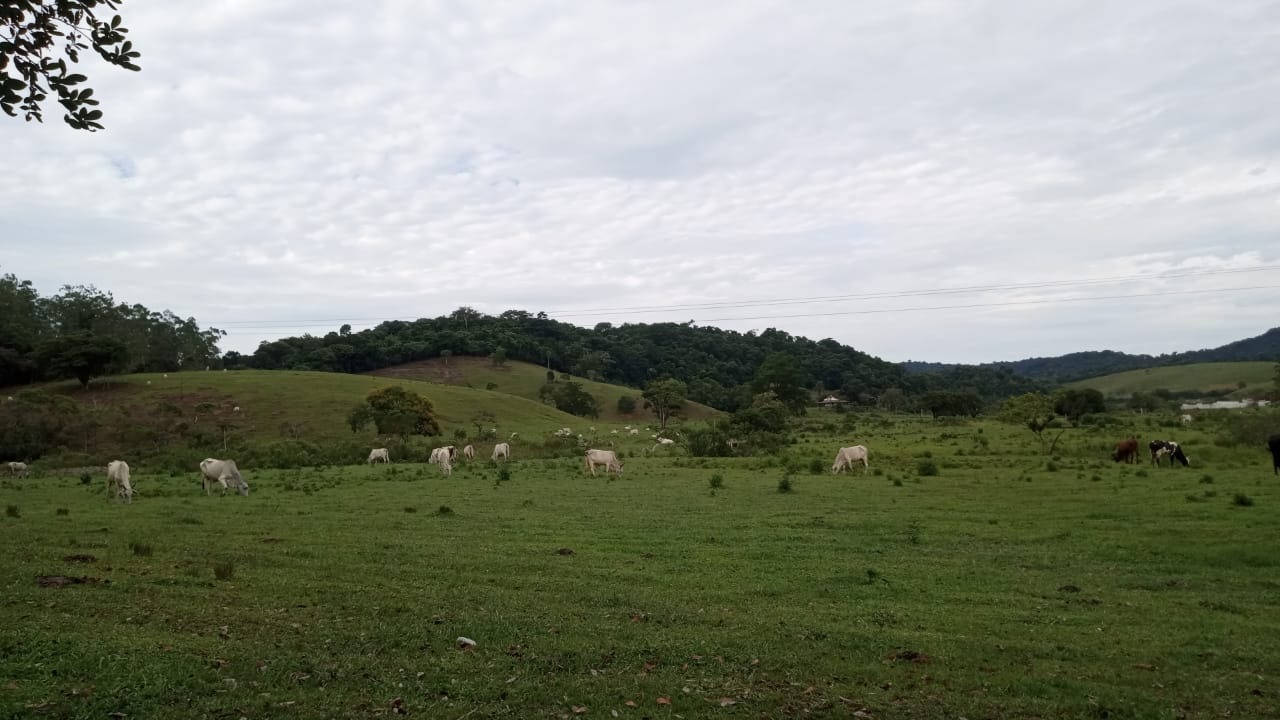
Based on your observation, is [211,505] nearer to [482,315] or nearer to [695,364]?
[695,364]

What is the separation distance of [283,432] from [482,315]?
3729 inches

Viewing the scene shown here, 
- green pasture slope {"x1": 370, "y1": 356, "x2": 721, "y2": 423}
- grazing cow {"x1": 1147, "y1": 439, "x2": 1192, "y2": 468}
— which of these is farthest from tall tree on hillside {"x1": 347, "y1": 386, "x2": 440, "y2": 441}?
green pasture slope {"x1": 370, "y1": 356, "x2": 721, "y2": 423}

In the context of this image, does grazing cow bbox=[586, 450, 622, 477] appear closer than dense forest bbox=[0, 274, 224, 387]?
Yes

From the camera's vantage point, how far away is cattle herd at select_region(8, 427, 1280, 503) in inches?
925

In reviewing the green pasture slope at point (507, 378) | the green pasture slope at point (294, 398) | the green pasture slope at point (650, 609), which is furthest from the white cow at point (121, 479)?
the green pasture slope at point (507, 378)

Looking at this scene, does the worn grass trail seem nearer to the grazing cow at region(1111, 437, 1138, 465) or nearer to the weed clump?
the weed clump

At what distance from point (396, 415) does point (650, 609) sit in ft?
164

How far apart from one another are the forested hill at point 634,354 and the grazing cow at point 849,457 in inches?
2948

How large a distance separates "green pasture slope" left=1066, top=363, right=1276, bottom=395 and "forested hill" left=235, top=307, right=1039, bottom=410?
18.9m

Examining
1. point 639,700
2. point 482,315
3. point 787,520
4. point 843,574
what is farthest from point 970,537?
point 482,315

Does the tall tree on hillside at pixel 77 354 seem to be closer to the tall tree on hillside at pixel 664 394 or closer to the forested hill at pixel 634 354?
the forested hill at pixel 634 354

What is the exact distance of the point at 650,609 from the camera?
396 inches

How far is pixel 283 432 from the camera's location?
68062mm

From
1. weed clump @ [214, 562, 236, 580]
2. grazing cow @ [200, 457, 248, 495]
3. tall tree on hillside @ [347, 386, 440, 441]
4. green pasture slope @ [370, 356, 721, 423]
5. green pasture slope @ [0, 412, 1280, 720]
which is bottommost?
green pasture slope @ [0, 412, 1280, 720]
